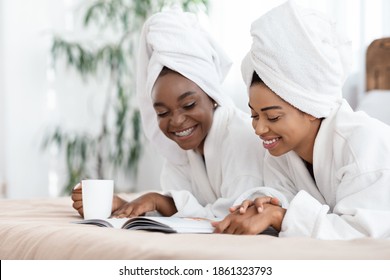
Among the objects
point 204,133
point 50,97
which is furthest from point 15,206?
point 50,97

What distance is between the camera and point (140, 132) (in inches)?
168

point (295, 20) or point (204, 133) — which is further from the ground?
point (295, 20)

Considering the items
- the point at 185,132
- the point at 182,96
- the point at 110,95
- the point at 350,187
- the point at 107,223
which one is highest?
the point at 110,95

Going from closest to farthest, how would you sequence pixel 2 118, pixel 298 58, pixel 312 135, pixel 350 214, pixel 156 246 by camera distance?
1. pixel 156 246
2. pixel 350 214
3. pixel 298 58
4. pixel 312 135
5. pixel 2 118

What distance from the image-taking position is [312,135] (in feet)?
5.01

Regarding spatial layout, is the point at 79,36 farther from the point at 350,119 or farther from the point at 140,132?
the point at 350,119

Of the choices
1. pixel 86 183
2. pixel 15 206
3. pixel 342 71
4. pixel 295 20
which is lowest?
pixel 15 206

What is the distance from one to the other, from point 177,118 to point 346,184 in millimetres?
650

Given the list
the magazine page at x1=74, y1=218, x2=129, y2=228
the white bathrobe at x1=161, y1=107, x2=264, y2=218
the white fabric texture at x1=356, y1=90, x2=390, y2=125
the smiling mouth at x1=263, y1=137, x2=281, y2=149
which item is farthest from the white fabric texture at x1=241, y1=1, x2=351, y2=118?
the white fabric texture at x1=356, y1=90, x2=390, y2=125

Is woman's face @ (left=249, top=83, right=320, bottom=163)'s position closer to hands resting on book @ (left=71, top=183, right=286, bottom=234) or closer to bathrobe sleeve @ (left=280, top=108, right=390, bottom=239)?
bathrobe sleeve @ (left=280, top=108, right=390, bottom=239)

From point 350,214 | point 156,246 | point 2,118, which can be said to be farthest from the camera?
point 2,118

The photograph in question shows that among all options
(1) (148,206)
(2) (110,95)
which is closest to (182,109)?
(1) (148,206)

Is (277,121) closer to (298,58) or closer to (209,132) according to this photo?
(298,58)
